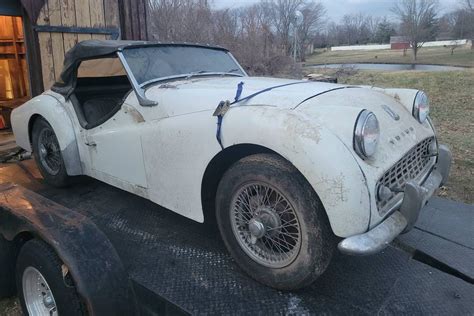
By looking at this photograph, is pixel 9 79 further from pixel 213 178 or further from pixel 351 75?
pixel 351 75

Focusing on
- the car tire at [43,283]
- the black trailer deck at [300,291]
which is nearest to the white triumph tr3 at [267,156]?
the black trailer deck at [300,291]

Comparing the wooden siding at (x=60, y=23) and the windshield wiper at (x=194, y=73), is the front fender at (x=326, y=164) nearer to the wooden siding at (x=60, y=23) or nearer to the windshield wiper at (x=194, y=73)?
the windshield wiper at (x=194, y=73)

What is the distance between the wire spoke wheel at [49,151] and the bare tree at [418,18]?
144ft

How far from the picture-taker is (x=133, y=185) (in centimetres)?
296

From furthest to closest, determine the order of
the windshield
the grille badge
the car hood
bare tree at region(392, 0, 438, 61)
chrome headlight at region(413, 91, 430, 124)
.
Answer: bare tree at region(392, 0, 438, 61) → the windshield → chrome headlight at region(413, 91, 430, 124) → the grille badge → the car hood

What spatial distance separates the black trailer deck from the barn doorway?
671 centimetres

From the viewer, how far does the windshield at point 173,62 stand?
3.12m

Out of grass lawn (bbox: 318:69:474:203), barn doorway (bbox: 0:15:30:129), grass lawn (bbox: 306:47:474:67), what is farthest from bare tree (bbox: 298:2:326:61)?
barn doorway (bbox: 0:15:30:129)

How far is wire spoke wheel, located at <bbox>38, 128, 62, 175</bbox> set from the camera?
12.1 feet

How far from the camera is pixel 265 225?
2.19 meters

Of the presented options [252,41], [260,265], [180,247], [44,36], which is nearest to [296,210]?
[260,265]

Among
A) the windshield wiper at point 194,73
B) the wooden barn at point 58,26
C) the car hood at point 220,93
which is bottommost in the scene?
the car hood at point 220,93

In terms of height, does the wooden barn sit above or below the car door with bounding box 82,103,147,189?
above

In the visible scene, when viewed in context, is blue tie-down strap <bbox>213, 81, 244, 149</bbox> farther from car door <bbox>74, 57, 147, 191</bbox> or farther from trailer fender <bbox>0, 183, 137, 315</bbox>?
trailer fender <bbox>0, 183, 137, 315</bbox>
